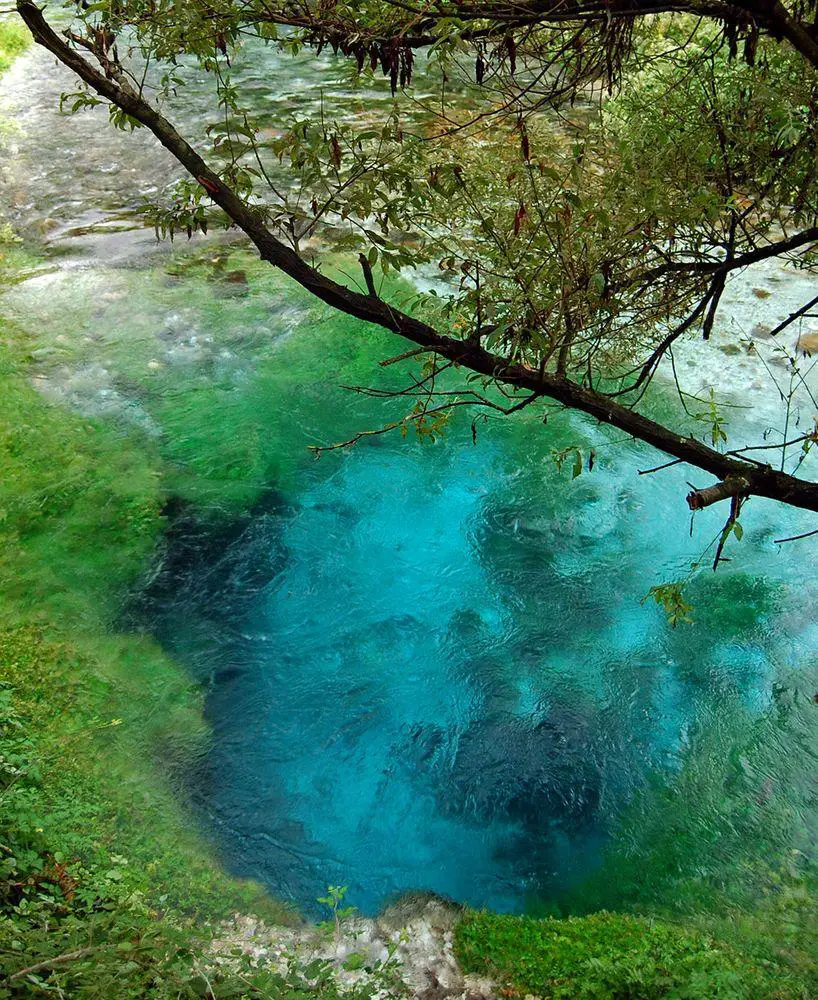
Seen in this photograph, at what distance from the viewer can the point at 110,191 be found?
11125mm

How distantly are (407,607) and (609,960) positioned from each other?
2.91 meters

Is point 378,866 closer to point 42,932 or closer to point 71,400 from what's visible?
point 42,932

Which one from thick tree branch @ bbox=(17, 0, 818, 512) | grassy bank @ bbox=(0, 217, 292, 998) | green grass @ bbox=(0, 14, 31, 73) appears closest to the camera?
thick tree branch @ bbox=(17, 0, 818, 512)

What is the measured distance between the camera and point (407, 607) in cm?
668

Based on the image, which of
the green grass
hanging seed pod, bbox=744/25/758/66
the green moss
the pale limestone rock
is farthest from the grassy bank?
the green grass

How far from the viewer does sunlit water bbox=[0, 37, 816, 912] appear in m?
5.33

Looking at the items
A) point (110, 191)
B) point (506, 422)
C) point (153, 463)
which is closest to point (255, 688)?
point (153, 463)

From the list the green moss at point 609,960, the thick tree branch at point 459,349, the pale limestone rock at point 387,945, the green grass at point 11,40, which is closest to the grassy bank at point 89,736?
the pale limestone rock at point 387,945

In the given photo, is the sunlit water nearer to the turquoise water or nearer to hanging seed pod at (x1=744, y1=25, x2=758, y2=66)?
the turquoise water

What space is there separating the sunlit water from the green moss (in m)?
0.32

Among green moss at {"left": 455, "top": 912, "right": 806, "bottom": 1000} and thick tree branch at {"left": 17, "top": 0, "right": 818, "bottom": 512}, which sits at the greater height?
thick tree branch at {"left": 17, "top": 0, "right": 818, "bottom": 512}

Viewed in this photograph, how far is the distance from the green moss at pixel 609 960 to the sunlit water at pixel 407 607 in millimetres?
323

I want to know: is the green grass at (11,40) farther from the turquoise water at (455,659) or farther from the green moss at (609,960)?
the green moss at (609,960)

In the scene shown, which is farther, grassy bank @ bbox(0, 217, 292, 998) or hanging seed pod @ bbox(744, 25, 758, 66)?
grassy bank @ bbox(0, 217, 292, 998)
